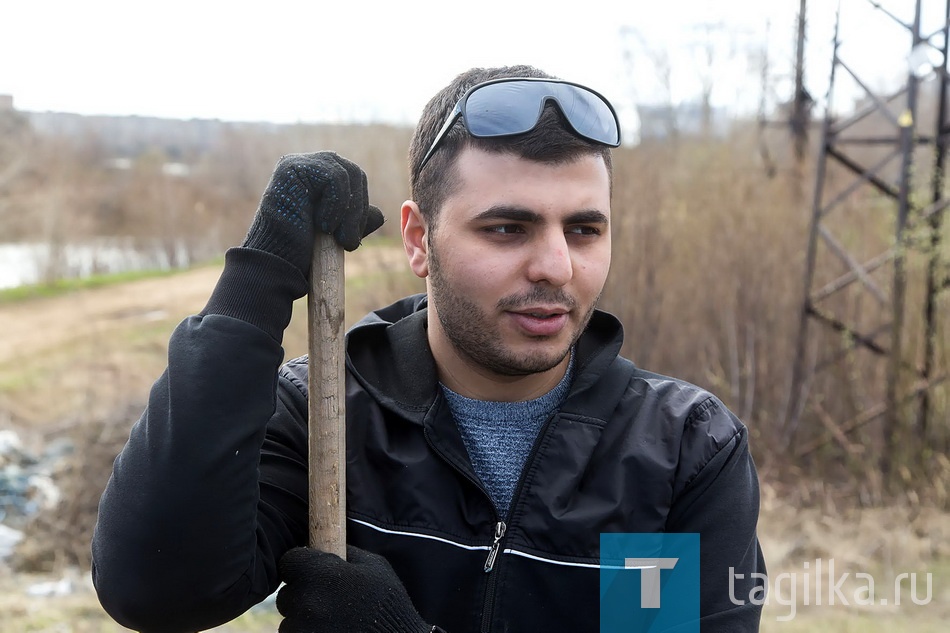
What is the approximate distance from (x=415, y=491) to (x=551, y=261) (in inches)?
22.3

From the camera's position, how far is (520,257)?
1787 mm

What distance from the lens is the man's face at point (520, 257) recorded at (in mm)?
1782

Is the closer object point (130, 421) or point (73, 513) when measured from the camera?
point (73, 513)

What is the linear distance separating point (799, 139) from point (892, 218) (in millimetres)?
3342

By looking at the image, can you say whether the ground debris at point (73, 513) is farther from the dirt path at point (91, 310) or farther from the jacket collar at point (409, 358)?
the dirt path at point (91, 310)

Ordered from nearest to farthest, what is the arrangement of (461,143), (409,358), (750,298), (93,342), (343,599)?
1. (343,599)
2. (461,143)
3. (409,358)
4. (750,298)
5. (93,342)

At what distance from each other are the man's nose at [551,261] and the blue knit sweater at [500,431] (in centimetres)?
31

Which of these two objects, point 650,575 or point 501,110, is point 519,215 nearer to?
A: point 501,110

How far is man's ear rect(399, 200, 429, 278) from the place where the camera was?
1.98m

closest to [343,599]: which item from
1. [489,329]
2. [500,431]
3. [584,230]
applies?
[500,431]

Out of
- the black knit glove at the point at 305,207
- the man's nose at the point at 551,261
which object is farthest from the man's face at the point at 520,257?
the black knit glove at the point at 305,207

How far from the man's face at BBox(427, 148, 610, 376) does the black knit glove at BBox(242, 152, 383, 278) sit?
0.22 meters

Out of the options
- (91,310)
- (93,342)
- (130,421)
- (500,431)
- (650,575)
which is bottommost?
(91,310)

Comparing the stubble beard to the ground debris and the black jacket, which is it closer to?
the black jacket
